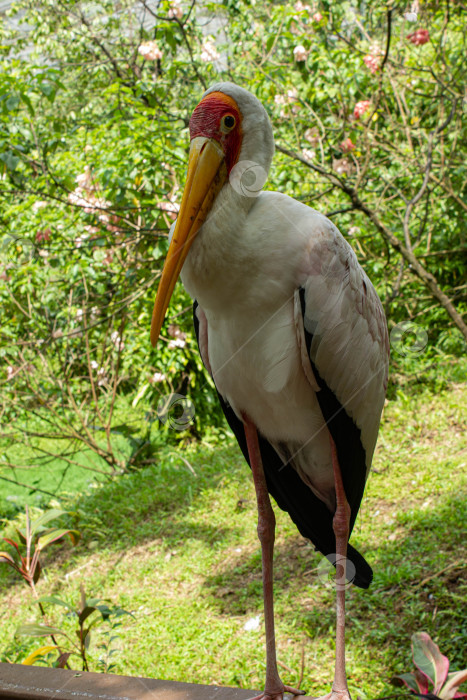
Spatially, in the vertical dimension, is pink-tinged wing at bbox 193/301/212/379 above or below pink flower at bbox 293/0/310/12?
below

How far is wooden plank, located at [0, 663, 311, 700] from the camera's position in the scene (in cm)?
143

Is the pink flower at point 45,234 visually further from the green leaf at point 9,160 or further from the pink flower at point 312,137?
the pink flower at point 312,137

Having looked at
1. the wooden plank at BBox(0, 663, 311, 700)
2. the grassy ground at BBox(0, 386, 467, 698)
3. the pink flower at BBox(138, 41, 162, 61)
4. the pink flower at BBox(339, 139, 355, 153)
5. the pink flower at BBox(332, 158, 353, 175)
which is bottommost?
the grassy ground at BBox(0, 386, 467, 698)

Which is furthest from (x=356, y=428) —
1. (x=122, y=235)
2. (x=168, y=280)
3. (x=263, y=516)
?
(x=122, y=235)

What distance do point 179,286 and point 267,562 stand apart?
2634 mm

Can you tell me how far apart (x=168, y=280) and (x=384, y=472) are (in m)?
2.83

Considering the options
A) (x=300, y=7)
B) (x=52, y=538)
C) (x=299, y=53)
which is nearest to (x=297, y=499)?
(x=52, y=538)

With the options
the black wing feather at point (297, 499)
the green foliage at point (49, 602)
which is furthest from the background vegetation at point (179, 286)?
the black wing feather at point (297, 499)

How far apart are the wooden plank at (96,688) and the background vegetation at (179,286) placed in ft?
3.53

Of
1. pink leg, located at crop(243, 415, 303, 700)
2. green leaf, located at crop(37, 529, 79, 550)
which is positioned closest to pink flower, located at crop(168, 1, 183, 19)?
pink leg, located at crop(243, 415, 303, 700)

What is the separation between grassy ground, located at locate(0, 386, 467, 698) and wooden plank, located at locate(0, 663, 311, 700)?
54 centimetres

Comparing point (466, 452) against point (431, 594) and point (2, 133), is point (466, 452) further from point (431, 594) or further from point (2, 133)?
point (2, 133)

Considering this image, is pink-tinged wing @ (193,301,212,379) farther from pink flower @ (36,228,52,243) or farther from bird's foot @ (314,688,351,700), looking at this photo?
pink flower @ (36,228,52,243)

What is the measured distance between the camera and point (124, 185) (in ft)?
11.7
